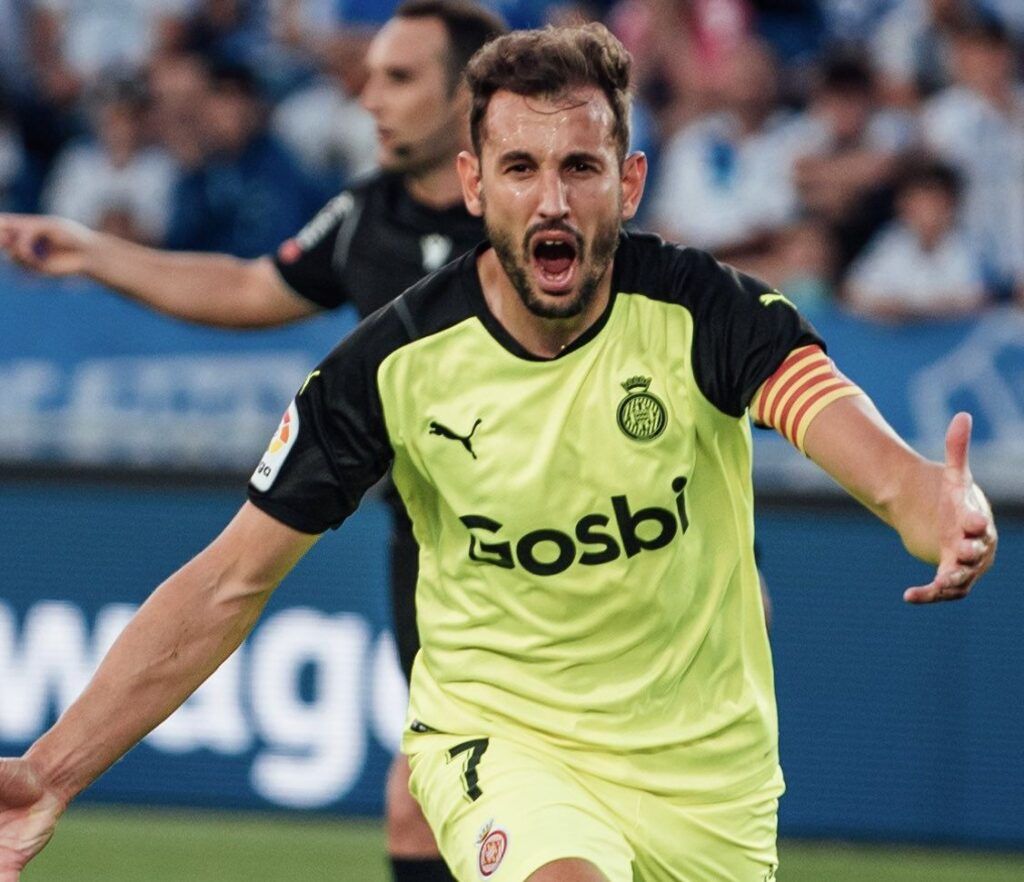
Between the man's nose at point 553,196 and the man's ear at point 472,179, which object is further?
the man's ear at point 472,179

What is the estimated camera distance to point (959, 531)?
331 centimetres

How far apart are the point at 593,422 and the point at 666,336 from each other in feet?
0.74

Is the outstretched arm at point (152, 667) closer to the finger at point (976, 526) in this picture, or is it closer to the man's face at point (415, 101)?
the finger at point (976, 526)

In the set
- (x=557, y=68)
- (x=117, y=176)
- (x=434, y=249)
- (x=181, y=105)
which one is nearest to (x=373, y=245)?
(x=434, y=249)

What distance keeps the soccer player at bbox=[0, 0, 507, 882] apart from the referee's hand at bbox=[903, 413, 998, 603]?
2506 mm

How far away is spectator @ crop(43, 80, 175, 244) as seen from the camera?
36.4ft

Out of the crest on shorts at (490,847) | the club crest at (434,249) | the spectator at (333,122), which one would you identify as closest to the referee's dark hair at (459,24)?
the club crest at (434,249)

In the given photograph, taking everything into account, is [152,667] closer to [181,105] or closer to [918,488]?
[918,488]

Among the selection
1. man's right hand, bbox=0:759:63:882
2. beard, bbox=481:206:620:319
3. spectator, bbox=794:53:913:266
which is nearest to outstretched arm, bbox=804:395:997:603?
beard, bbox=481:206:620:319

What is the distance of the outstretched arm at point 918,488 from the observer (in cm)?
328

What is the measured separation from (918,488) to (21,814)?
1819mm

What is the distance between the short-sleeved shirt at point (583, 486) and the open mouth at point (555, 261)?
18 centimetres

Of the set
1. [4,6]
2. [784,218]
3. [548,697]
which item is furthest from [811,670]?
[4,6]

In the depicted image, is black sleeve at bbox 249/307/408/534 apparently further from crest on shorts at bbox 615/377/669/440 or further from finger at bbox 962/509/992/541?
finger at bbox 962/509/992/541
